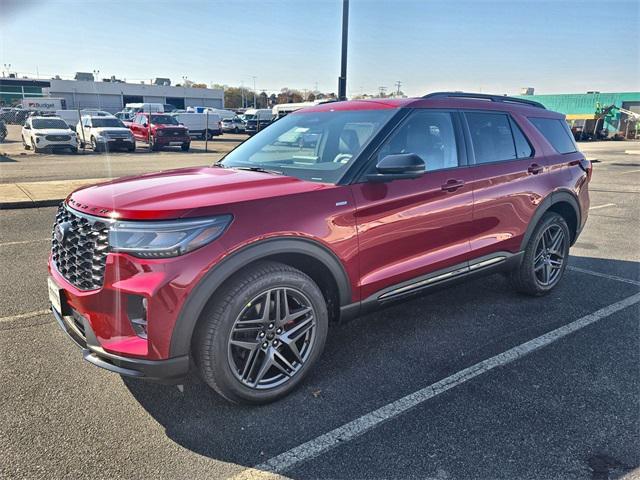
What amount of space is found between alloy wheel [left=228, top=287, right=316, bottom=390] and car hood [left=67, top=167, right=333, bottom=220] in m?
0.60

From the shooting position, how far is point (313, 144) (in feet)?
12.8

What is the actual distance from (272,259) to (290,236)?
191 mm

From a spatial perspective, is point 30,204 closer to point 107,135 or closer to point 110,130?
point 107,135

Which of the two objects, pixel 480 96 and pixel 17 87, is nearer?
pixel 480 96

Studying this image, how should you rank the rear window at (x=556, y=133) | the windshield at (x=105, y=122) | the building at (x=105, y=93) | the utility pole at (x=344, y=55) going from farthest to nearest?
the building at (x=105, y=93)
the windshield at (x=105, y=122)
the utility pole at (x=344, y=55)
the rear window at (x=556, y=133)

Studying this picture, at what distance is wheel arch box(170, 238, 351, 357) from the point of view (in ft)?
8.38

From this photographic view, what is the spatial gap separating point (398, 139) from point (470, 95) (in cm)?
120

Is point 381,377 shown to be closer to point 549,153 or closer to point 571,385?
point 571,385

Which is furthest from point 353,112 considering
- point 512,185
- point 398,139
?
point 512,185

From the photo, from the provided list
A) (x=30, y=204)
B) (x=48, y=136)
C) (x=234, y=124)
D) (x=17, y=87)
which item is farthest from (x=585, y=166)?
(x=17, y=87)

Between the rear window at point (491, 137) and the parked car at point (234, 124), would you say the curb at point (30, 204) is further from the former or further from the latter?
the parked car at point (234, 124)

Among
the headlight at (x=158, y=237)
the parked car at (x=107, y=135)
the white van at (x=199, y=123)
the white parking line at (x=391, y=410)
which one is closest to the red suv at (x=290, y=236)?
the headlight at (x=158, y=237)

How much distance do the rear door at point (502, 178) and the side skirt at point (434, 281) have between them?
78 millimetres

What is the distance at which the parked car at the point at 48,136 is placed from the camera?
67.6 ft
